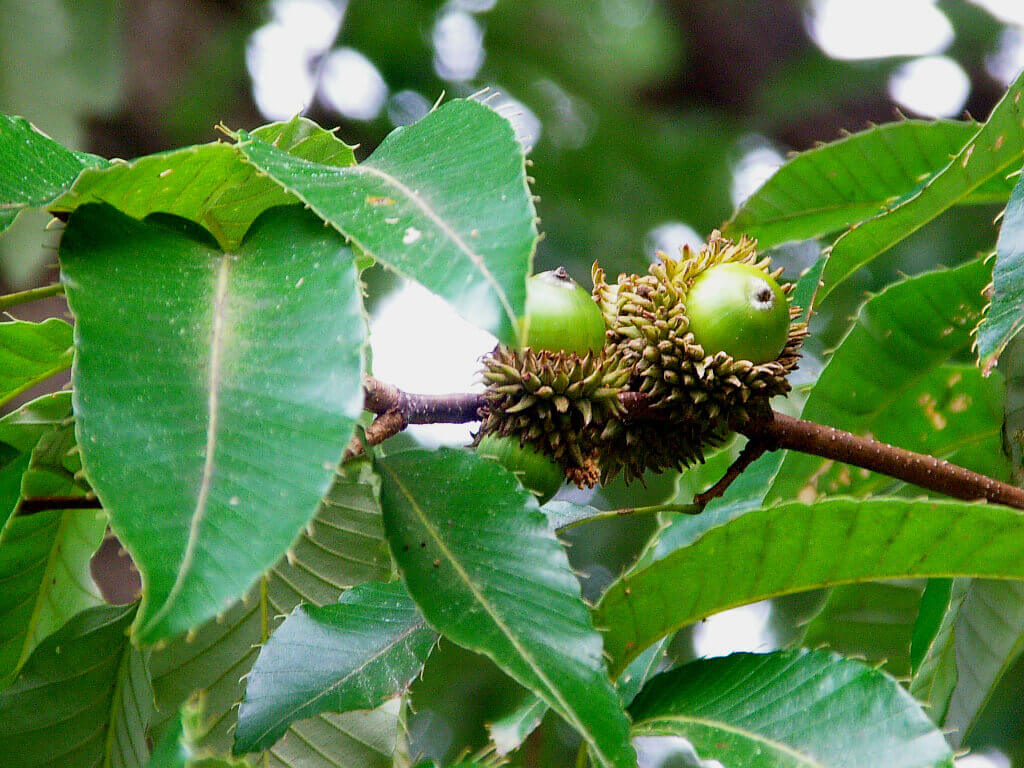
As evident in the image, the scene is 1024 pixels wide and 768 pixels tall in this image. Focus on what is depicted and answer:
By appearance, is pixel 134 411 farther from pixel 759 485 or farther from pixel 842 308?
pixel 842 308

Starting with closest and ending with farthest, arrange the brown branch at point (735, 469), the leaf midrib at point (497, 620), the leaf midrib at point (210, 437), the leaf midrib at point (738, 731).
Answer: the leaf midrib at point (210, 437) < the leaf midrib at point (497, 620) < the leaf midrib at point (738, 731) < the brown branch at point (735, 469)

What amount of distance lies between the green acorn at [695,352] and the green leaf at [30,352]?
487 mm

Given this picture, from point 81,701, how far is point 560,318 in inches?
23.4

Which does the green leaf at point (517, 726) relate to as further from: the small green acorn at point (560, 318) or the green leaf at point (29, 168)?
the green leaf at point (29, 168)

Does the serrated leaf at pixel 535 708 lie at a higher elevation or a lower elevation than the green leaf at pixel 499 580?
lower

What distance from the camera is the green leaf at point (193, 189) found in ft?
2.30

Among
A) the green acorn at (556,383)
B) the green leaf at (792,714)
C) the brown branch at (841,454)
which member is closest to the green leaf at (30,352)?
the brown branch at (841,454)

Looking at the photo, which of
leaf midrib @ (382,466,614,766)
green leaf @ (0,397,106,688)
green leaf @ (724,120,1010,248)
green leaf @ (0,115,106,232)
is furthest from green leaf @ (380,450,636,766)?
green leaf @ (724,120,1010,248)

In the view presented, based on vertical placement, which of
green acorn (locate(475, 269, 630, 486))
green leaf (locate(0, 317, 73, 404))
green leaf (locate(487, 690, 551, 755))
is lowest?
green leaf (locate(487, 690, 551, 755))

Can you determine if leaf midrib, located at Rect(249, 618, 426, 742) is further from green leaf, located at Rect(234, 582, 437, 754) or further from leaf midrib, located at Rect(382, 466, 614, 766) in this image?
leaf midrib, located at Rect(382, 466, 614, 766)

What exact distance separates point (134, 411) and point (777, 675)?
1.80ft

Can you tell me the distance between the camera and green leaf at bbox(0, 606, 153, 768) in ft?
3.12

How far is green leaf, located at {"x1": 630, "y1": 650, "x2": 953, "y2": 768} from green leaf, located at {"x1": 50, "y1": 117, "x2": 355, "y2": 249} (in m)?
0.54

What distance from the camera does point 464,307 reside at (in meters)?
0.56
